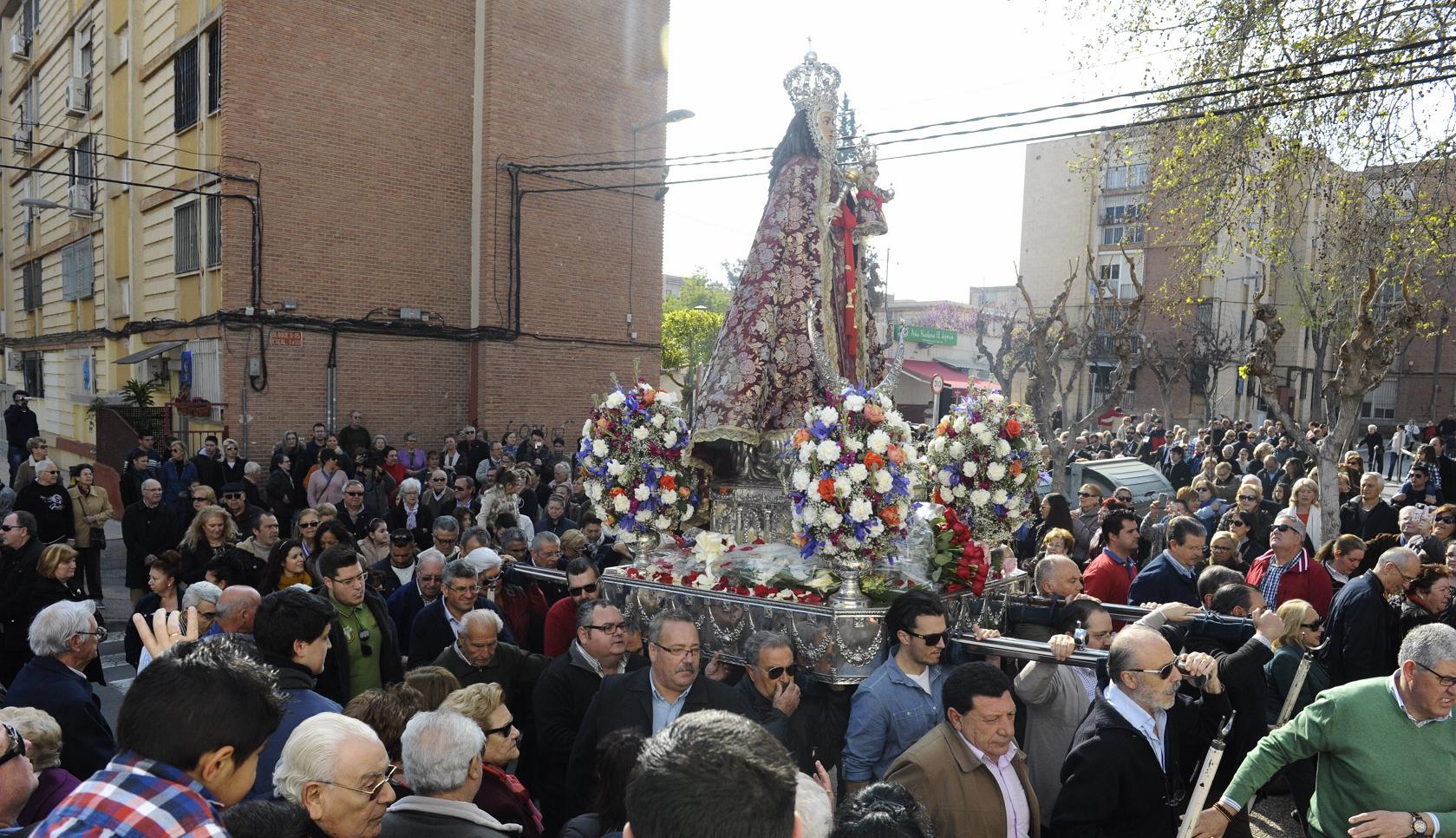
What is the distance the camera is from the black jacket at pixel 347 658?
5223mm

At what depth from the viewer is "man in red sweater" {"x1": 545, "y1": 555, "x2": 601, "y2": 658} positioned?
19.6ft

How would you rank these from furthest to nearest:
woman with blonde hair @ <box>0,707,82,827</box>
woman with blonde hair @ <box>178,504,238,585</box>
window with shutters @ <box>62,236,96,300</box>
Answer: window with shutters @ <box>62,236,96,300</box> < woman with blonde hair @ <box>178,504,238,585</box> < woman with blonde hair @ <box>0,707,82,827</box>

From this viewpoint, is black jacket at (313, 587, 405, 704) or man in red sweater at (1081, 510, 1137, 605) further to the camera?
man in red sweater at (1081, 510, 1137, 605)

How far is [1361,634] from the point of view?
575 centimetres

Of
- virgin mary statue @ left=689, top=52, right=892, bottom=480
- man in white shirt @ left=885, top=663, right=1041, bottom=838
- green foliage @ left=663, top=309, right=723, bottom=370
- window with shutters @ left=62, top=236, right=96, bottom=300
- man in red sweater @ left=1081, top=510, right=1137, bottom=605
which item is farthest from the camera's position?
green foliage @ left=663, top=309, right=723, bottom=370

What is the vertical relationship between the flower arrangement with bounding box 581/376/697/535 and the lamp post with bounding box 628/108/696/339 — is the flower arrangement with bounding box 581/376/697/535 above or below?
below

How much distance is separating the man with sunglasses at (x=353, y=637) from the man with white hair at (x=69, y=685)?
1059 mm

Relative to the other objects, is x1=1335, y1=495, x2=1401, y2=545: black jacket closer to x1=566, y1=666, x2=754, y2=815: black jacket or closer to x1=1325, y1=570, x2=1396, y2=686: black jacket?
x1=1325, y1=570, x2=1396, y2=686: black jacket

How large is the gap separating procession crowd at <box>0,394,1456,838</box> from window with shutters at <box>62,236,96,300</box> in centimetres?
1889

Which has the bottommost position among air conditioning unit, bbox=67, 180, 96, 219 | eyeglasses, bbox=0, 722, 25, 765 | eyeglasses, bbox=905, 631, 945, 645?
eyeglasses, bbox=0, 722, 25, 765

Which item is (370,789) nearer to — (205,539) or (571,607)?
(571,607)

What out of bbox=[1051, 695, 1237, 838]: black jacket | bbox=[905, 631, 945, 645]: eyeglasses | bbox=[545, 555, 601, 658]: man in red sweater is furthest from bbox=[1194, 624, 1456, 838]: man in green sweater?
bbox=[545, 555, 601, 658]: man in red sweater

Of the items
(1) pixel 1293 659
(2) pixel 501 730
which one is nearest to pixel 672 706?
(2) pixel 501 730

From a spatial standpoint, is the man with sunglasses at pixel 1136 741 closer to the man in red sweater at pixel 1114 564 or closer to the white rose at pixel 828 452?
the white rose at pixel 828 452
